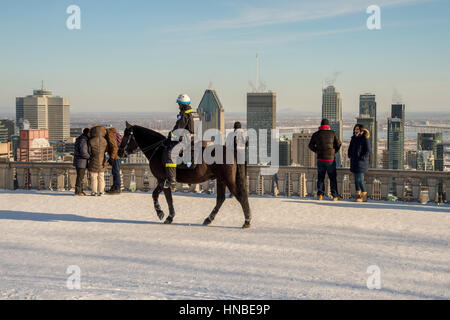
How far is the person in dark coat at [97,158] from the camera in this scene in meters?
16.4

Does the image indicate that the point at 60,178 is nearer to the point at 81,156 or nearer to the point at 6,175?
the point at 6,175

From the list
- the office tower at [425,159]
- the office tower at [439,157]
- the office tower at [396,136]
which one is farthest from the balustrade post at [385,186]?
the office tower at [396,136]

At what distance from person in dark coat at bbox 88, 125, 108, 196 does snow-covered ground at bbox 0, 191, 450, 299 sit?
1.27 metres

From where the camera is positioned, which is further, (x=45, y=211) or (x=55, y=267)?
(x=45, y=211)

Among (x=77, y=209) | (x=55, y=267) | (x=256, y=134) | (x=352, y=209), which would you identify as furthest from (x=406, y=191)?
(x=55, y=267)

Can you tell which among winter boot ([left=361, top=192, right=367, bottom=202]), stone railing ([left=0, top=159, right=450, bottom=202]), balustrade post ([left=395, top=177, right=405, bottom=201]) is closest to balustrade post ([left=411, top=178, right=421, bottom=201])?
stone railing ([left=0, top=159, right=450, bottom=202])

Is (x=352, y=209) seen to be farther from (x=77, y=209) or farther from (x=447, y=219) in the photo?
(x=77, y=209)

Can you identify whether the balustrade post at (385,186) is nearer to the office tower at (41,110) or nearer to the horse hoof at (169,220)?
the horse hoof at (169,220)

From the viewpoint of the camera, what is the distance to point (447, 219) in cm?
1300

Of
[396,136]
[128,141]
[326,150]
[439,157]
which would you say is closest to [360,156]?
[326,150]

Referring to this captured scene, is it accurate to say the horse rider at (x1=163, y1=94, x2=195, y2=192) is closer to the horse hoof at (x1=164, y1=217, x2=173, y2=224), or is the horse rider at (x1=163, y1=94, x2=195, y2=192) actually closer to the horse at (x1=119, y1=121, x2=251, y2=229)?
the horse at (x1=119, y1=121, x2=251, y2=229)

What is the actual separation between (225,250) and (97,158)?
773 centimetres

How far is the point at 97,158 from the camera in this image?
1645 centimetres
